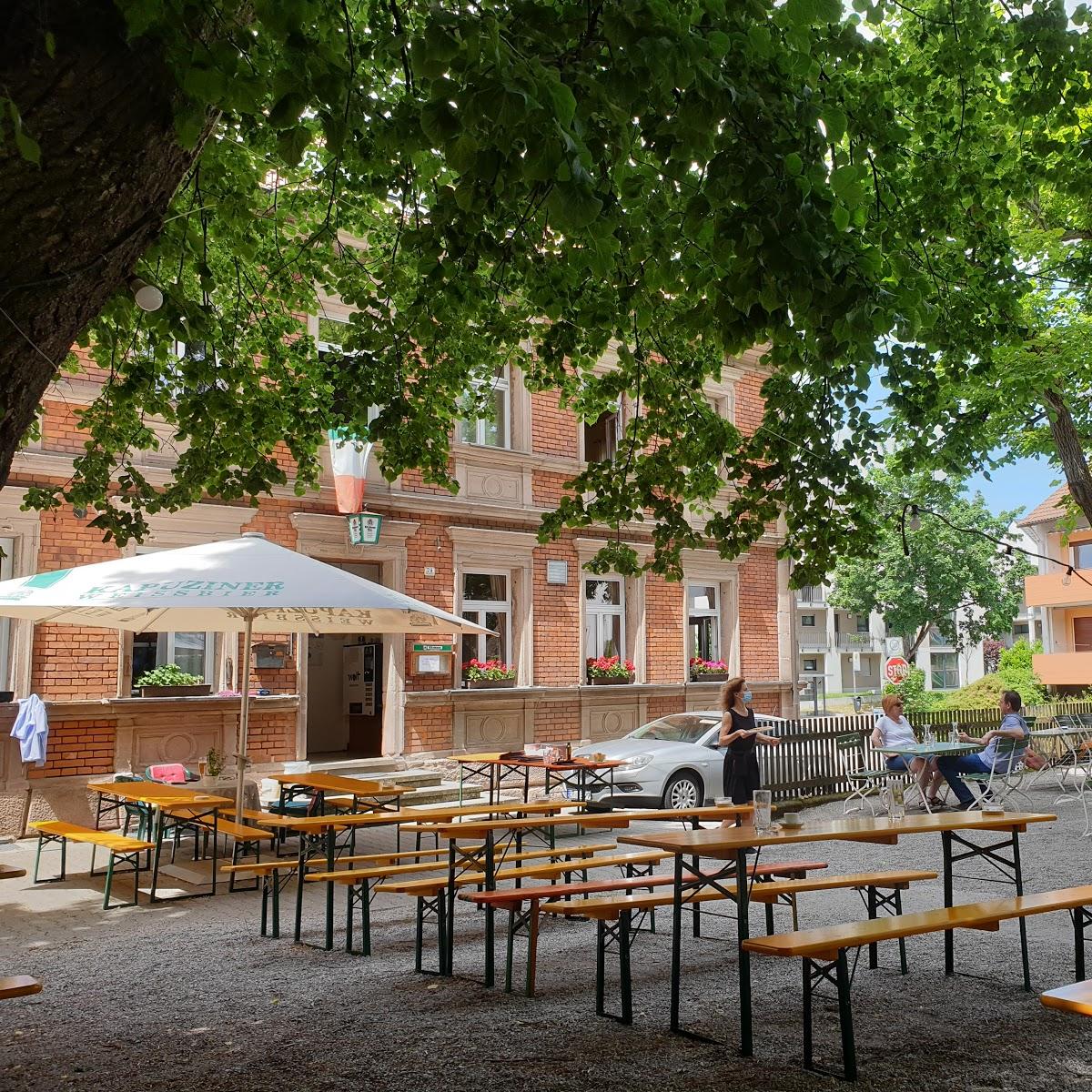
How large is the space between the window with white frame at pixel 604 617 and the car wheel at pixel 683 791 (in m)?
3.92

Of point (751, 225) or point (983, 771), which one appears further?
point (983, 771)

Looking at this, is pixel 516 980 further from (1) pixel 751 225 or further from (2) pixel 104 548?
(2) pixel 104 548

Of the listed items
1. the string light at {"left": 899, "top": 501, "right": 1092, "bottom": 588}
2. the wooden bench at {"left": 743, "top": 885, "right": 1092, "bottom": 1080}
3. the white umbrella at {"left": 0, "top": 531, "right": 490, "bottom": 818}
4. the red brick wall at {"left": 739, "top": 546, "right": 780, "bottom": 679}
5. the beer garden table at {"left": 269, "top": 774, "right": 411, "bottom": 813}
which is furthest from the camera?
the red brick wall at {"left": 739, "top": 546, "right": 780, "bottom": 679}

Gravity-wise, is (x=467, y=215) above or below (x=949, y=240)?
below

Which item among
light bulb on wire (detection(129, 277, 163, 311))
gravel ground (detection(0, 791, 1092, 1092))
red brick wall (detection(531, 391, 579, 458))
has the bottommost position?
gravel ground (detection(0, 791, 1092, 1092))

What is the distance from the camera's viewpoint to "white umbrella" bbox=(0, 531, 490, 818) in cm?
806

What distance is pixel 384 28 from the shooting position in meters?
5.68

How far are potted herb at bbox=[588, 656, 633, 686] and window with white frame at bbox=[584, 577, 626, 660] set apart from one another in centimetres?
18

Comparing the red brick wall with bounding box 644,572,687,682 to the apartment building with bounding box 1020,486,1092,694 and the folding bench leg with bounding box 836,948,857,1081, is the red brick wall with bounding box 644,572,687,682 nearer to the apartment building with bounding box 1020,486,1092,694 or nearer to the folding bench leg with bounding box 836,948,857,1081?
the folding bench leg with bounding box 836,948,857,1081

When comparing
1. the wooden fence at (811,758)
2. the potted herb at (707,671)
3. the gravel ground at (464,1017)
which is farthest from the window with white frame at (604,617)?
the gravel ground at (464,1017)

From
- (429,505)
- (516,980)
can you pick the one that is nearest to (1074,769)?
(429,505)

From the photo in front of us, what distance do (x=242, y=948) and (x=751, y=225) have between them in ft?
18.8

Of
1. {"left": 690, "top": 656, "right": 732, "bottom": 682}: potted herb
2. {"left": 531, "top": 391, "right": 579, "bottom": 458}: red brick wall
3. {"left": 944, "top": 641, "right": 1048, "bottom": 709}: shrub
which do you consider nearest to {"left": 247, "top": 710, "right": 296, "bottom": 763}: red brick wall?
{"left": 531, "top": 391, "right": 579, "bottom": 458}: red brick wall

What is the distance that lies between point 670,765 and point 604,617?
179 inches
